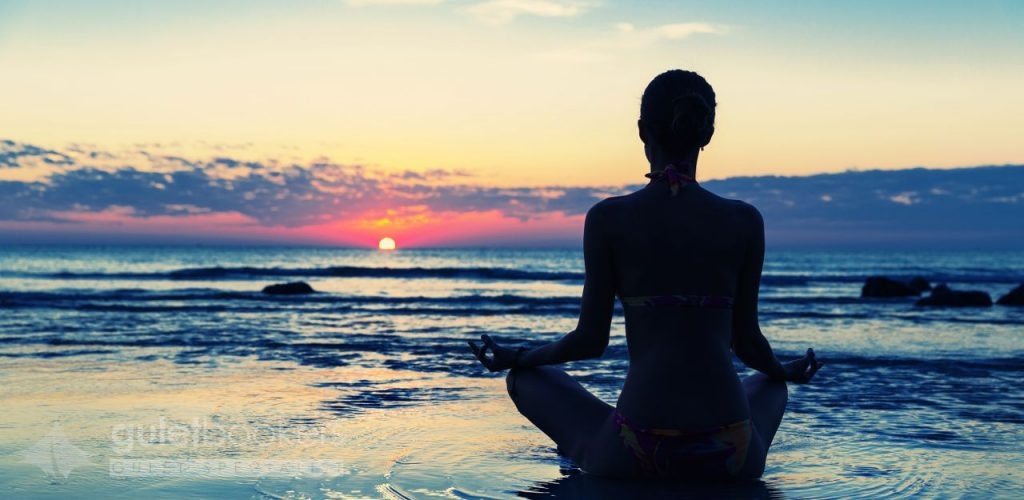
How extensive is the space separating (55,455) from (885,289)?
1103 inches

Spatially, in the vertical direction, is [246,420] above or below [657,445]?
below

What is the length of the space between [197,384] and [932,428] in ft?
19.4

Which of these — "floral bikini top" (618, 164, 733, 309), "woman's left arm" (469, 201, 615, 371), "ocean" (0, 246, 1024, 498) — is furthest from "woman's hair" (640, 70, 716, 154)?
"ocean" (0, 246, 1024, 498)

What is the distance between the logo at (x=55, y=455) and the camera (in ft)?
15.4

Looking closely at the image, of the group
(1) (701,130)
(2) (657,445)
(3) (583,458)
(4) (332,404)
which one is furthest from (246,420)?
(1) (701,130)

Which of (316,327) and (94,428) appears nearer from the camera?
(94,428)

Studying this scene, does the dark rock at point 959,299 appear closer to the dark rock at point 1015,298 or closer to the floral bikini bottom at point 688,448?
the dark rock at point 1015,298

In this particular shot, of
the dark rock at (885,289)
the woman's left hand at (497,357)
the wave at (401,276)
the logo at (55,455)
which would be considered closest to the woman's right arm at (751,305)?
the woman's left hand at (497,357)

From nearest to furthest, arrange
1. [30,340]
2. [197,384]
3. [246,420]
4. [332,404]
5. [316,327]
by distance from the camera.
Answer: [246,420], [332,404], [197,384], [30,340], [316,327]

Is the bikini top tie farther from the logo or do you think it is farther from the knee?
the logo

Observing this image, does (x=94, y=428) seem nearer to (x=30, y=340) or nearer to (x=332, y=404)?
(x=332, y=404)

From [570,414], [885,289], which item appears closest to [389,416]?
[570,414]

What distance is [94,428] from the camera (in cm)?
584

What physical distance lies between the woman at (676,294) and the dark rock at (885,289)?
90.3ft
